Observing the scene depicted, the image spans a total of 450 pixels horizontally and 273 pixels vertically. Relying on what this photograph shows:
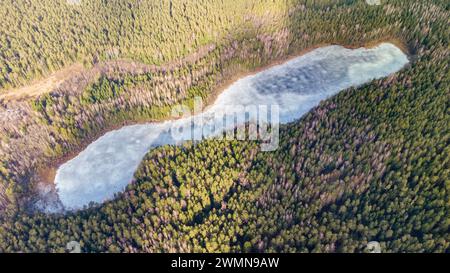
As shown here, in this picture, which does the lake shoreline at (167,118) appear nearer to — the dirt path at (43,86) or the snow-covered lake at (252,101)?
the snow-covered lake at (252,101)

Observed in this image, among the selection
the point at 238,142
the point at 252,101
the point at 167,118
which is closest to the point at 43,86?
the point at 167,118

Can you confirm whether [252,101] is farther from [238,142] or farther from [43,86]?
[43,86]

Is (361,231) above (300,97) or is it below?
below
